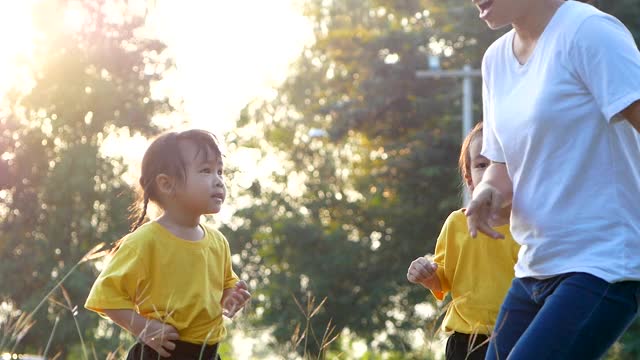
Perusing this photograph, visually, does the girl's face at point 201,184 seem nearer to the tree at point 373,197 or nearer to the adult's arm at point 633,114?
the adult's arm at point 633,114

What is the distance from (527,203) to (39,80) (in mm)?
24245

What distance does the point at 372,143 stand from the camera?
98.2ft

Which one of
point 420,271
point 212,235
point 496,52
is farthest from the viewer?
point 212,235

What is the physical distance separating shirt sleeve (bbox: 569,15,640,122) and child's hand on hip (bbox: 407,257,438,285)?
1.63m

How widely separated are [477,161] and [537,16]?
171 centimetres

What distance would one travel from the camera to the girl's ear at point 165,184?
16.0ft

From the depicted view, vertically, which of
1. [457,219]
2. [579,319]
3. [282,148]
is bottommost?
[282,148]

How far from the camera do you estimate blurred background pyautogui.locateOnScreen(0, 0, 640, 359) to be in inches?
1048

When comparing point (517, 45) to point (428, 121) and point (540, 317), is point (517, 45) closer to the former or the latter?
point (540, 317)

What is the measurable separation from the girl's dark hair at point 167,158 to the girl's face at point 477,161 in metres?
0.89

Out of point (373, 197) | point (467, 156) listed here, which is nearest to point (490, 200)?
point (467, 156)

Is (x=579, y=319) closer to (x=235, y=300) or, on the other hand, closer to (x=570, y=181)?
(x=570, y=181)

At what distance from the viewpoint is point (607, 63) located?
3127 millimetres

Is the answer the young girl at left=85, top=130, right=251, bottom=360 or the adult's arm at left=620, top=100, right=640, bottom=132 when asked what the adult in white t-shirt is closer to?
the adult's arm at left=620, top=100, right=640, bottom=132
